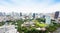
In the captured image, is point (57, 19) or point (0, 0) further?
point (57, 19)

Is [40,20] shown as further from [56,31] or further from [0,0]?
[0,0]

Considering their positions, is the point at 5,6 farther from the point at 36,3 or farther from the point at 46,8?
the point at 46,8

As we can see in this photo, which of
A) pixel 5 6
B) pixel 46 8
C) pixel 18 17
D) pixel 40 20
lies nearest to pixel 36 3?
pixel 46 8

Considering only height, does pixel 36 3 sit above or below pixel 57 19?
above

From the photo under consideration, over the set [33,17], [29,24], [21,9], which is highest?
[21,9]

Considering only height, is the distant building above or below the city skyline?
below

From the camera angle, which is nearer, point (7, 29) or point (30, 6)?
point (7, 29)

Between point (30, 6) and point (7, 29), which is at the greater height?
point (30, 6)

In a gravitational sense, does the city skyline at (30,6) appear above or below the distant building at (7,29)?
above
